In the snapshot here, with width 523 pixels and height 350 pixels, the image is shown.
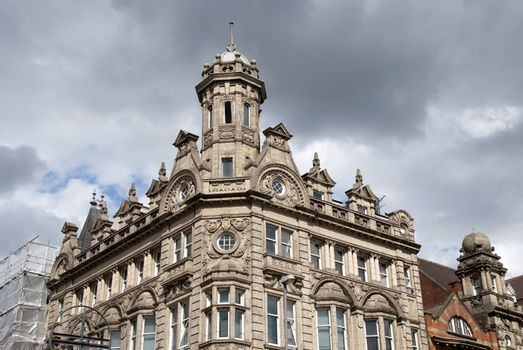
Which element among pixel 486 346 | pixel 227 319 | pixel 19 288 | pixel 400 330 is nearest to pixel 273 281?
pixel 227 319

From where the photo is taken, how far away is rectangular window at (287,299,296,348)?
40809 mm

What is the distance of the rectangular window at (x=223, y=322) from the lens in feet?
127

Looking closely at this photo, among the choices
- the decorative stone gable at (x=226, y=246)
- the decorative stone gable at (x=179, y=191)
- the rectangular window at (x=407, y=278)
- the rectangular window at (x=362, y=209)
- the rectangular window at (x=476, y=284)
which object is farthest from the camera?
the rectangular window at (x=476, y=284)

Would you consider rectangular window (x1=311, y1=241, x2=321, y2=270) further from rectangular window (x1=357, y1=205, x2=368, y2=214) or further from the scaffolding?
the scaffolding

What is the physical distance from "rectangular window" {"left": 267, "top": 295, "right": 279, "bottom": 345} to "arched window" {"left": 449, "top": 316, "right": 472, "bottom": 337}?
15.7 m

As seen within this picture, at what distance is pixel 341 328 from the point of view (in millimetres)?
43250

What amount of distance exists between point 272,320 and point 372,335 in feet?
23.2

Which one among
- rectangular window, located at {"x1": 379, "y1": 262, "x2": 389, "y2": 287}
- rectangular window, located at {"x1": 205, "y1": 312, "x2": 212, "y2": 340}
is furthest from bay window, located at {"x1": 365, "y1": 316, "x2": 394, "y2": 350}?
rectangular window, located at {"x1": 205, "y1": 312, "x2": 212, "y2": 340}

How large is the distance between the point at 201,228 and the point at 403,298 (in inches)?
554

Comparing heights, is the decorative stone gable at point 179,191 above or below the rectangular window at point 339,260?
above

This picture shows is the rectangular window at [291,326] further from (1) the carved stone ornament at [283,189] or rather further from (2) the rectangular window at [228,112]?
(2) the rectangular window at [228,112]

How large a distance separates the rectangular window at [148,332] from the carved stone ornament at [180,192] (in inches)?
257

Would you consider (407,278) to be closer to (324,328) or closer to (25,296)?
(324,328)

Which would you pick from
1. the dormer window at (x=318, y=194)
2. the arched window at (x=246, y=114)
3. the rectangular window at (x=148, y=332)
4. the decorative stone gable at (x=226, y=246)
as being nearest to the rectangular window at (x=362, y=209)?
the dormer window at (x=318, y=194)
